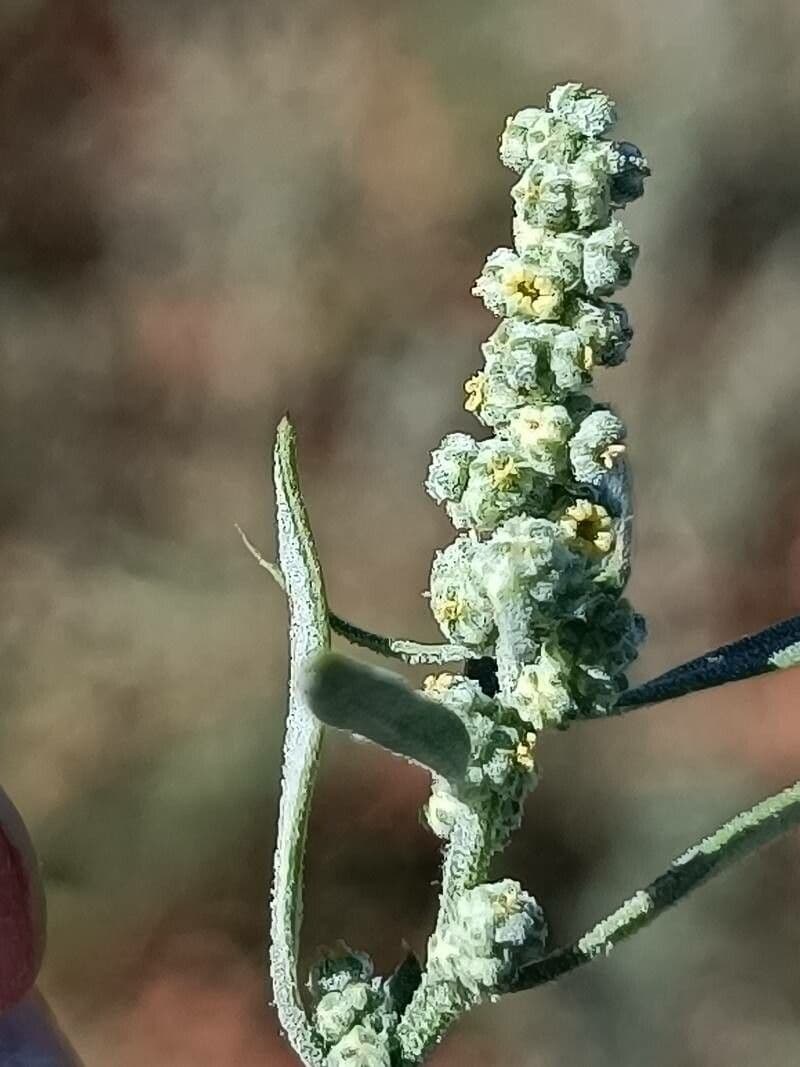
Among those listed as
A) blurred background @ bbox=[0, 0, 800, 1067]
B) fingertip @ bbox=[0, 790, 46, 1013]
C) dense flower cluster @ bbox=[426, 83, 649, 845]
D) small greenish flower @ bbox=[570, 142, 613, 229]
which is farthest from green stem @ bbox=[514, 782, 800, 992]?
blurred background @ bbox=[0, 0, 800, 1067]

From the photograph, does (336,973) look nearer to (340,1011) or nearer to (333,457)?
(340,1011)

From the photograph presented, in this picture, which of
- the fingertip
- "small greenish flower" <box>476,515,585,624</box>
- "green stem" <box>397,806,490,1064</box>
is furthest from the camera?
the fingertip

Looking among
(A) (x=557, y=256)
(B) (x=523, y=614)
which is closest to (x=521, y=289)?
(A) (x=557, y=256)

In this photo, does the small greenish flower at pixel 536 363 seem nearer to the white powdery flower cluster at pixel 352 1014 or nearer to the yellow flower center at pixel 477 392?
the yellow flower center at pixel 477 392

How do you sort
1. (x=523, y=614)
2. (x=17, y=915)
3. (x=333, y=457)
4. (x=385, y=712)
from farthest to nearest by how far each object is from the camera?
(x=333, y=457) < (x=17, y=915) < (x=523, y=614) < (x=385, y=712)

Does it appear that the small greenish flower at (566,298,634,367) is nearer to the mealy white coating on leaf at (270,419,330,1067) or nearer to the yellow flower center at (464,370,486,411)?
the yellow flower center at (464,370,486,411)

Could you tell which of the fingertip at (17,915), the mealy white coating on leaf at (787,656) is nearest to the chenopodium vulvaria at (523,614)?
the mealy white coating on leaf at (787,656)

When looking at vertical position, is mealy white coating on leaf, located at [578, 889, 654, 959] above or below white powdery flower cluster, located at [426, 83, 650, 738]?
below

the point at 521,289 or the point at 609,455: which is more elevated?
the point at 521,289
